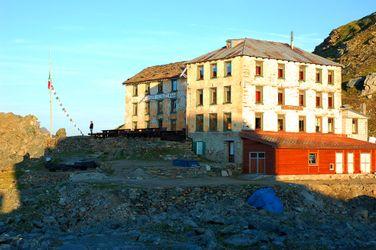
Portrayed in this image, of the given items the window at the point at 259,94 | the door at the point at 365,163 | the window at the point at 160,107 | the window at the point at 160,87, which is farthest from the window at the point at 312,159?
the window at the point at 160,87

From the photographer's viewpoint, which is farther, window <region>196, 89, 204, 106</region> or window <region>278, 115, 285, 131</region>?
window <region>196, 89, 204, 106</region>

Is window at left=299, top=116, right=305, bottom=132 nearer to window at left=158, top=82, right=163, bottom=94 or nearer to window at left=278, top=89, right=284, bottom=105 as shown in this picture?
window at left=278, top=89, right=284, bottom=105

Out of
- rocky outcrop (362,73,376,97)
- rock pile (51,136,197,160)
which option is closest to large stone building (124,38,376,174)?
rock pile (51,136,197,160)

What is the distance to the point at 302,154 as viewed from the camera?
181ft

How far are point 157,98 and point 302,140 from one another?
24.2m

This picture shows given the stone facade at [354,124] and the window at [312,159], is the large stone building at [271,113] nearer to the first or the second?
the window at [312,159]

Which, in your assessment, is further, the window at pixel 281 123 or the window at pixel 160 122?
the window at pixel 160 122

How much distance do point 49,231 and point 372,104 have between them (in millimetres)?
76361

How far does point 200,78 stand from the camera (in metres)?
64.0

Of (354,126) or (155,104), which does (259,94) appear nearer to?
(354,126)

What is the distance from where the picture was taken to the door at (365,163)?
199 feet

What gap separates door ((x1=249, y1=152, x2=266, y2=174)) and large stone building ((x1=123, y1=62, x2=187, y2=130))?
16.2 m

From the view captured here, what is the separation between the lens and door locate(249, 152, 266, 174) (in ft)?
181

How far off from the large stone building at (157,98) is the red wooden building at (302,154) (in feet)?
51.1
